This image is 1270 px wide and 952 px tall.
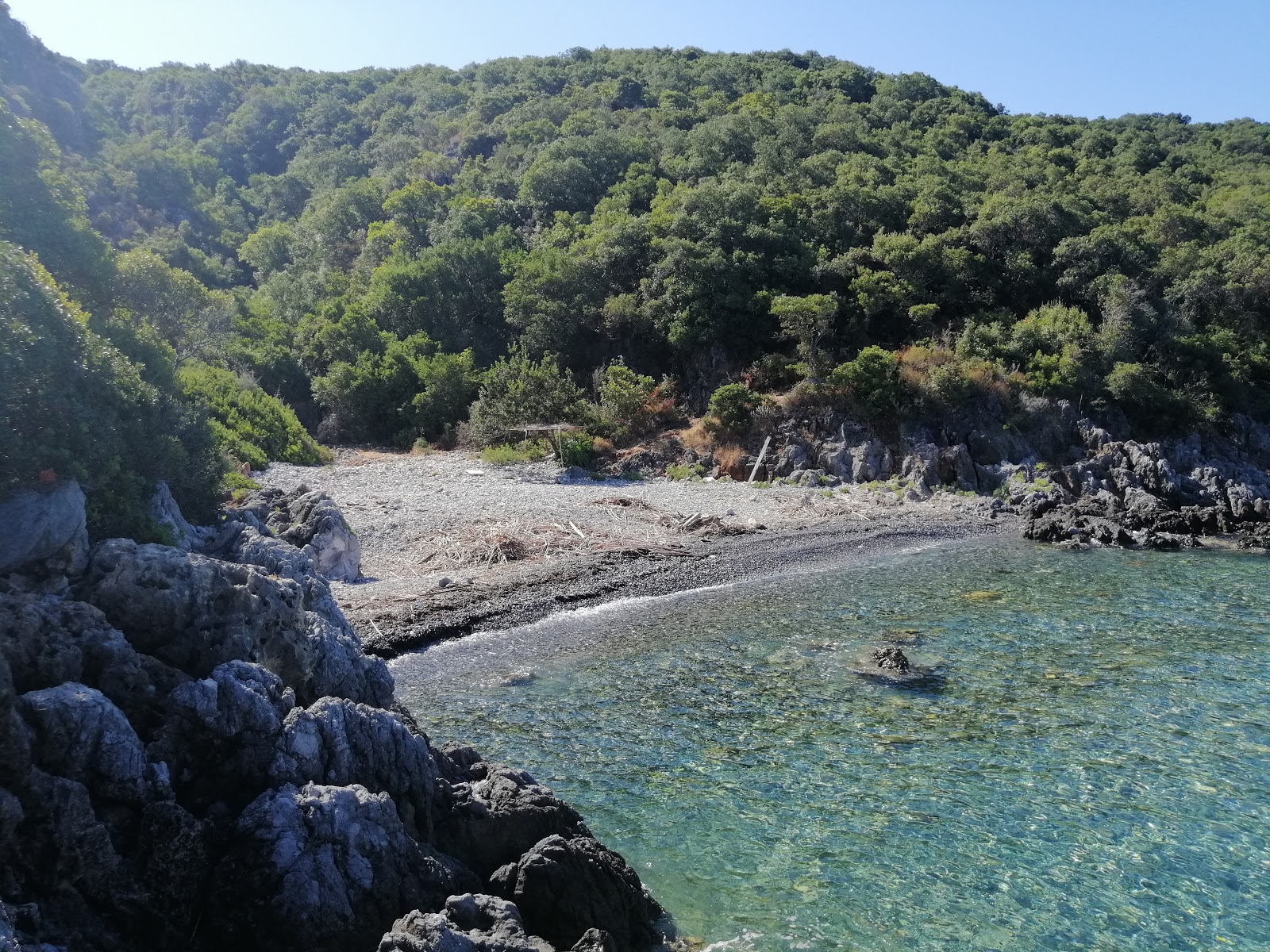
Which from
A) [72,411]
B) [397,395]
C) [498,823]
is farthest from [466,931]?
[397,395]

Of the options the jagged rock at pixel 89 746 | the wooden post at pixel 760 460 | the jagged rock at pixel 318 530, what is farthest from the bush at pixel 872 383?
the jagged rock at pixel 89 746

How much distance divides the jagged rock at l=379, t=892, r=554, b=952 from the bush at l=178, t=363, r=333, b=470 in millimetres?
25218

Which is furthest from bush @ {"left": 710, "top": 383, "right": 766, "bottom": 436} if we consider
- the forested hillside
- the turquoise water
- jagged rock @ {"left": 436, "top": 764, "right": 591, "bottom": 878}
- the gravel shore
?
jagged rock @ {"left": 436, "top": 764, "right": 591, "bottom": 878}

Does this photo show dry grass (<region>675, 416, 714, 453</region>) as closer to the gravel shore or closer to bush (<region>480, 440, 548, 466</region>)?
the gravel shore

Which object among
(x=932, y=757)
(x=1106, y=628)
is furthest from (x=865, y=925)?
(x=1106, y=628)

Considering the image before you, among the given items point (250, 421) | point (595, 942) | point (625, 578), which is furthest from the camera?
point (250, 421)

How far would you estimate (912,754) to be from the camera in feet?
42.1

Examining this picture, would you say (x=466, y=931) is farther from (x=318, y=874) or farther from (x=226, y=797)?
(x=226, y=797)

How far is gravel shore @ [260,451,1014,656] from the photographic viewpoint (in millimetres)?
20656

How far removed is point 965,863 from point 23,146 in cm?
2171

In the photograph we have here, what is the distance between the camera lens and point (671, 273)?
1720 inches

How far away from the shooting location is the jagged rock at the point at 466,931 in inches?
278

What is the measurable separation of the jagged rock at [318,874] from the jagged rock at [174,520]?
243 inches

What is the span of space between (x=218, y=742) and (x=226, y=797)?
52cm
